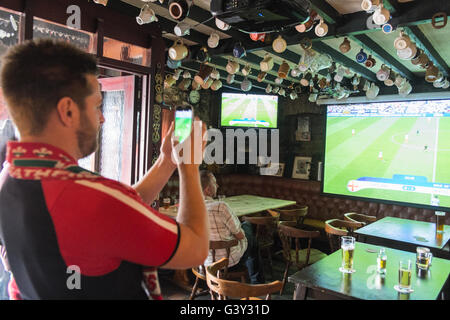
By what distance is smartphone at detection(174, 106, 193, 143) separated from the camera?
3.18ft

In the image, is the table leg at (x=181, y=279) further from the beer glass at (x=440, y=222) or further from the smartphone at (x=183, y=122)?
the smartphone at (x=183, y=122)

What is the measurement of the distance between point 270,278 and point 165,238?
405cm

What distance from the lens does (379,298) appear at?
1.80 meters

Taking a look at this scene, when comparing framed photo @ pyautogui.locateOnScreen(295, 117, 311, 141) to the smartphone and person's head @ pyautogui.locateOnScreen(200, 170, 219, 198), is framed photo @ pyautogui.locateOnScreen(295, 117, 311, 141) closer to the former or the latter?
person's head @ pyautogui.locateOnScreen(200, 170, 219, 198)

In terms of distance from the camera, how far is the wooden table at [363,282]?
186cm

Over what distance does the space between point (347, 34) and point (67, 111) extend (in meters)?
3.16

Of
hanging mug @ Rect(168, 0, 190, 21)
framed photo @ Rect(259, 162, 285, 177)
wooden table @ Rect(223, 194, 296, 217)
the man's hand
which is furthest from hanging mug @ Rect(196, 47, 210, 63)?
framed photo @ Rect(259, 162, 285, 177)

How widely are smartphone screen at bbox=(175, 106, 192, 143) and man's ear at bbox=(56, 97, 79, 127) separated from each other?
29 centimetres

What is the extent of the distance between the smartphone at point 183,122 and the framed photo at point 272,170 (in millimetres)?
6403

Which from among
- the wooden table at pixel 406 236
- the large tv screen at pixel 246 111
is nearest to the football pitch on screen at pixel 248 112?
the large tv screen at pixel 246 111

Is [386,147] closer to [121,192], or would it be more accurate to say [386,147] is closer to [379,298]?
[379,298]

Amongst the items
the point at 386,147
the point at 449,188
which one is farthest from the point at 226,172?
the point at 449,188

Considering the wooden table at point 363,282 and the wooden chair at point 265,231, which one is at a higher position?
the wooden table at point 363,282

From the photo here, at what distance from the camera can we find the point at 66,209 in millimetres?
698
